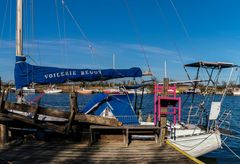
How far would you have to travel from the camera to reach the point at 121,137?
1415 cm

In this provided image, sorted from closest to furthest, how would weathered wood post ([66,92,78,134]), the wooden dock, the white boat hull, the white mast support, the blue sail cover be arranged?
1. the wooden dock
2. weathered wood post ([66,92,78,134])
3. the blue sail cover
4. the white boat hull
5. the white mast support

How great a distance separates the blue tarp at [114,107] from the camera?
56.0ft

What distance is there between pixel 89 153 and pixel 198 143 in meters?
6.46

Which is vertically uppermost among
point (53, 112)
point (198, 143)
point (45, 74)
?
point (45, 74)

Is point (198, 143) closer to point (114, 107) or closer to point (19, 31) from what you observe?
point (114, 107)

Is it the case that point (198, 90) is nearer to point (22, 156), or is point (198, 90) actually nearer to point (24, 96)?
point (24, 96)

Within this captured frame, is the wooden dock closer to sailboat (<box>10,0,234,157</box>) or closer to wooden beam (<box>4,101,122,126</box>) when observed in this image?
wooden beam (<box>4,101,122,126</box>)

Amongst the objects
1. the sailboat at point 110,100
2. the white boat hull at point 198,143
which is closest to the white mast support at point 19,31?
the sailboat at point 110,100

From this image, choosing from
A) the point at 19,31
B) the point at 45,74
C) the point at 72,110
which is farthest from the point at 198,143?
the point at 19,31

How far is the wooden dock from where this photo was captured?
11.8 metres

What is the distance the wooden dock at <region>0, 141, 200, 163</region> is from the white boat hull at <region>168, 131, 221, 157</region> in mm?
2899

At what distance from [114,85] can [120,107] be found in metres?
2.34

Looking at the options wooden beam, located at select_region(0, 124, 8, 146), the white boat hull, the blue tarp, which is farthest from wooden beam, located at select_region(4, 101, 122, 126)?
the white boat hull

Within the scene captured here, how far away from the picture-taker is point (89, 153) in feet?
40.9
